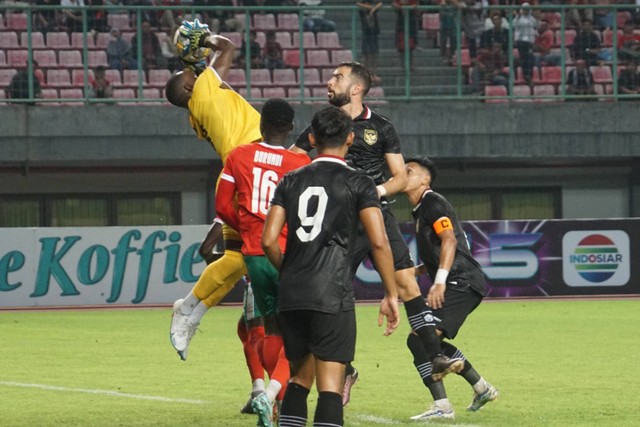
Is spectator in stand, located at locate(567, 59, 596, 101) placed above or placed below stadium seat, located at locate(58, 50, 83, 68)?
below

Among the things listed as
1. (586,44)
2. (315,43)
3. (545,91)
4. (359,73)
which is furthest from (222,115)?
(586,44)

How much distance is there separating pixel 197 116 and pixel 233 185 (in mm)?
1053

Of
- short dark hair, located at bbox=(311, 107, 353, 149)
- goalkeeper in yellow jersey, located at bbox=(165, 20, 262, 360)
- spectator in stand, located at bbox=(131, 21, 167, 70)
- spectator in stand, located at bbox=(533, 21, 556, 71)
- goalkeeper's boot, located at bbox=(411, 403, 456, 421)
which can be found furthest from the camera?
spectator in stand, located at bbox=(533, 21, 556, 71)

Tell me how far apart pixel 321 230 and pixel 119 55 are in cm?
1939

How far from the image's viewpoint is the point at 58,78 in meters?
25.6

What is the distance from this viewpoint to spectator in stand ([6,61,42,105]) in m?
25.2

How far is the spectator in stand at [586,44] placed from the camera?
1062 inches

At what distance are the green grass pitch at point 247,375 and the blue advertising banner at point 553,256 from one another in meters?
3.64

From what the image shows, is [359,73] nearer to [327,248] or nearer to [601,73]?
[327,248]

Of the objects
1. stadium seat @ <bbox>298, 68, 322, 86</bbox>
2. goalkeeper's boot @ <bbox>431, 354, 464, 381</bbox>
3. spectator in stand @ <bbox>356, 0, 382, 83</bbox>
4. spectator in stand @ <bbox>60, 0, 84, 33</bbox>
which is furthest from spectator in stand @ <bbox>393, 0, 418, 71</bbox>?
goalkeeper's boot @ <bbox>431, 354, 464, 381</bbox>

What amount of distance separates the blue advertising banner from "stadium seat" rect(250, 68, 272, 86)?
14.8 feet

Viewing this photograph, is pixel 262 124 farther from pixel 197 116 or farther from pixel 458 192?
pixel 458 192

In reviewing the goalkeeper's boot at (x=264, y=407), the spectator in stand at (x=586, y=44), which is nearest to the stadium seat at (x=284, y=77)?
the spectator in stand at (x=586, y=44)

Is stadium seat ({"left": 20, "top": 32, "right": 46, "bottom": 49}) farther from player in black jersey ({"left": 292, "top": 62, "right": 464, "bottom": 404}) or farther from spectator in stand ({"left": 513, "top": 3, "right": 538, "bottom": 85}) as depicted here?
player in black jersey ({"left": 292, "top": 62, "right": 464, "bottom": 404})
